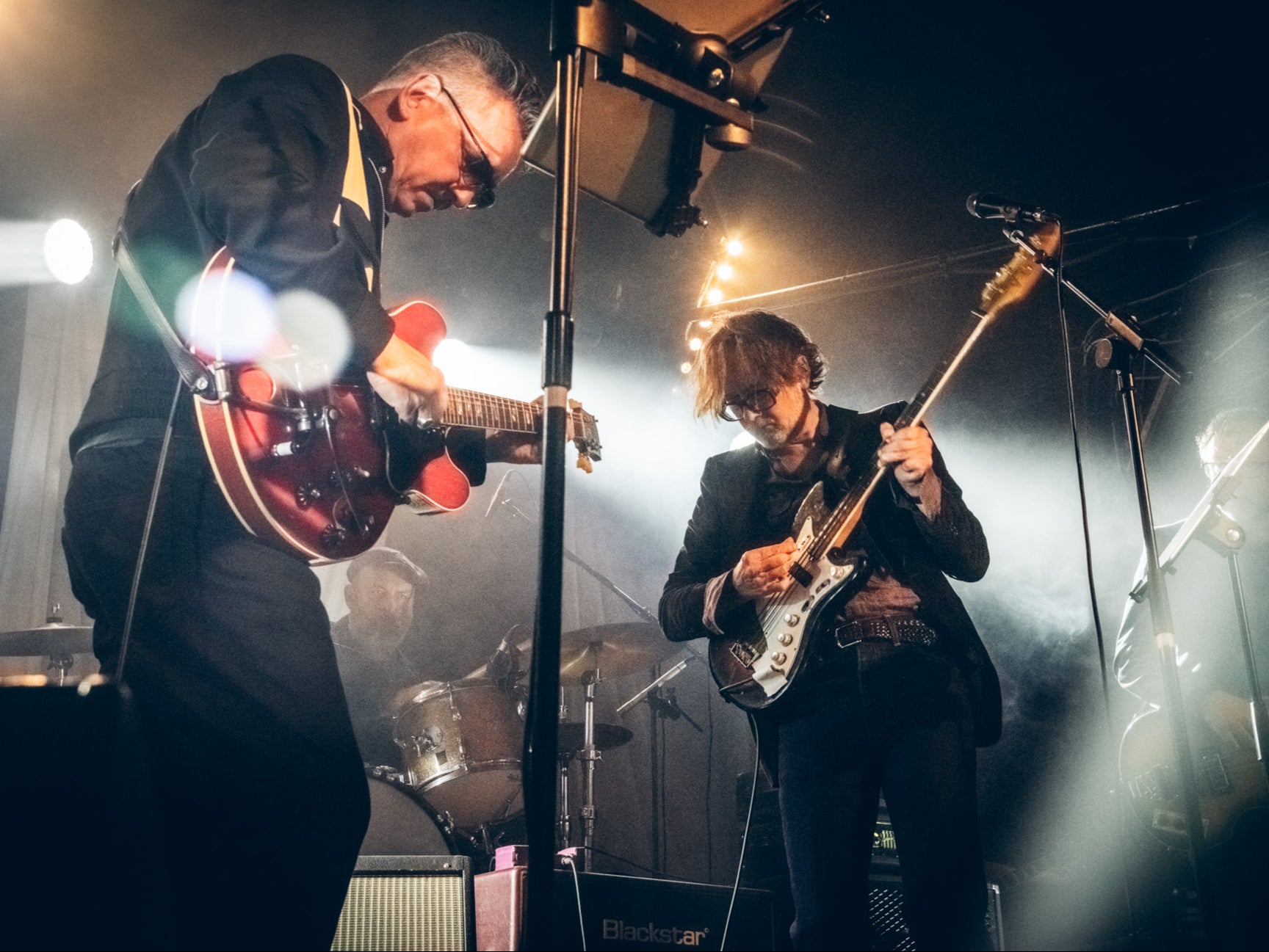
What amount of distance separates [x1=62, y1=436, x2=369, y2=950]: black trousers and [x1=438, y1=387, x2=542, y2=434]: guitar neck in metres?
0.95

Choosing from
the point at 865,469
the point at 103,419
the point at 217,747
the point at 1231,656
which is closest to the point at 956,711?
the point at 865,469

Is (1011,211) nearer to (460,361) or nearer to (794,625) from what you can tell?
(794,625)

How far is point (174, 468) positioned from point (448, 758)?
3.63 m

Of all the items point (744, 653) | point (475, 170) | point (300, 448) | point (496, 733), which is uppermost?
point (475, 170)

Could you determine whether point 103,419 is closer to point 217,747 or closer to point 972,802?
point 217,747

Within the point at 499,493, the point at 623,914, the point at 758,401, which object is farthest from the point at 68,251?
the point at 623,914

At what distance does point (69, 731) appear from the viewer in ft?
4.64

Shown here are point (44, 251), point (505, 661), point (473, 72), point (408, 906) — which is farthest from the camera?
point (44, 251)

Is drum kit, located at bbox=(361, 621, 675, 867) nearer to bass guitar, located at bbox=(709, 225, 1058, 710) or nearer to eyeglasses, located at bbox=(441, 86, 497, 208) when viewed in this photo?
bass guitar, located at bbox=(709, 225, 1058, 710)

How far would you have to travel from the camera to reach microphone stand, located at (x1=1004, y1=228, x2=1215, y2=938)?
91.2 inches

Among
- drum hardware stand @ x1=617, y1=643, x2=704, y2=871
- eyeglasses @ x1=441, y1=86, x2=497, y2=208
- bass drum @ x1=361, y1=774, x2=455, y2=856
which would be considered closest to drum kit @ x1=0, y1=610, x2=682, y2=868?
drum hardware stand @ x1=617, y1=643, x2=704, y2=871

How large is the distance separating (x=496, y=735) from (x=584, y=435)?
8.90 ft

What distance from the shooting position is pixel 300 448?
2.08 metres

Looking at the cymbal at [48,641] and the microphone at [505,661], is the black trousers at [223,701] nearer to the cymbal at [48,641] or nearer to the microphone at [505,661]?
the cymbal at [48,641]
